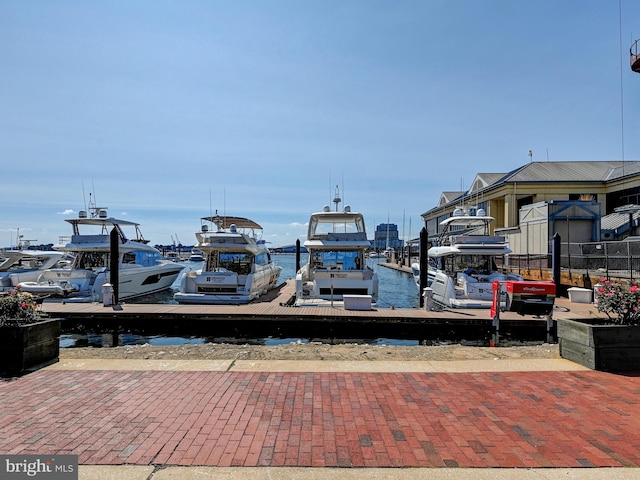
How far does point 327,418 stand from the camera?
4.26m

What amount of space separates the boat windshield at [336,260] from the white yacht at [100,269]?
932 cm

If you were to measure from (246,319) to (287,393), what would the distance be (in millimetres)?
7704

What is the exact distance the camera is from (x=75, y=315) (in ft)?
41.4

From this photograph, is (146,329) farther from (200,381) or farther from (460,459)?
(460,459)

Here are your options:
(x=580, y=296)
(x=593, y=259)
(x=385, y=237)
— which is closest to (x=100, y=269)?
(x=580, y=296)

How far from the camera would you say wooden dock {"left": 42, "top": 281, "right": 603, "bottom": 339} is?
11.8 m

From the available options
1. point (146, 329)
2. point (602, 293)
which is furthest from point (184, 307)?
point (602, 293)

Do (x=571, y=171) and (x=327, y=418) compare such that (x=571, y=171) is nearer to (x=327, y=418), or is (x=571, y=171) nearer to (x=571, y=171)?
(x=571, y=171)

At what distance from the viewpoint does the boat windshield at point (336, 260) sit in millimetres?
17328

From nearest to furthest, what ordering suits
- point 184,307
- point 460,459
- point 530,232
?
point 460,459, point 184,307, point 530,232

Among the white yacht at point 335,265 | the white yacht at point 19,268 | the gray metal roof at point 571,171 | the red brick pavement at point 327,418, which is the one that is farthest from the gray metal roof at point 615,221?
the white yacht at point 19,268

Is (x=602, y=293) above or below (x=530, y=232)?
below

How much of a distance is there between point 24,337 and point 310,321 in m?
7.74

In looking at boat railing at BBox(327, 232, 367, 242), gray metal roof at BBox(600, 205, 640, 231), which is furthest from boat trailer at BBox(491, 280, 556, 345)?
gray metal roof at BBox(600, 205, 640, 231)
